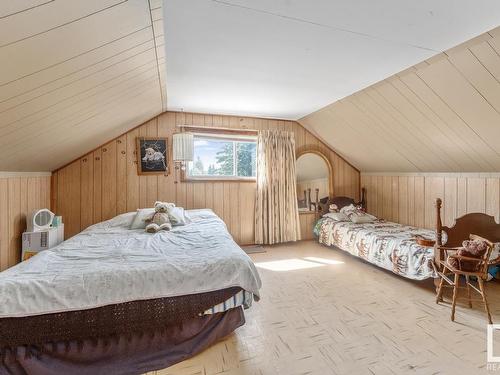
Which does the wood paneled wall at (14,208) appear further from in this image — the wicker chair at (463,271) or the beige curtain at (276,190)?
the wicker chair at (463,271)

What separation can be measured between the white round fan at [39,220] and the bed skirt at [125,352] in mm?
1916

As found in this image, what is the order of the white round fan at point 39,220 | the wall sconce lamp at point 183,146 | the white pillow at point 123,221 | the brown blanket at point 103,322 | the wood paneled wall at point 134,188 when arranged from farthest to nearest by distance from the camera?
the wood paneled wall at point 134,188 → the wall sconce lamp at point 183,146 → the white pillow at point 123,221 → the white round fan at point 39,220 → the brown blanket at point 103,322

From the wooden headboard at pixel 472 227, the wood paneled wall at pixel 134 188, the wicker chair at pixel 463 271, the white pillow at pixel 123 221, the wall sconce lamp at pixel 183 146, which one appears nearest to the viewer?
the wicker chair at pixel 463 271

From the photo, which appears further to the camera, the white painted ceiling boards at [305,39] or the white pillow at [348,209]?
the white pillow at [348,209]

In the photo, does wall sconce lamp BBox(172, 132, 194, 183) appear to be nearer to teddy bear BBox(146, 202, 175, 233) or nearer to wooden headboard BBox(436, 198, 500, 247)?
teddy bear BBox(146, 202, 175, 233)

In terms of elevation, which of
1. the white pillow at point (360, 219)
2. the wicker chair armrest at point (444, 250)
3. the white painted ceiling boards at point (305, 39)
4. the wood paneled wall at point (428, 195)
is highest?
the white painted ceiling boards at point (305, 39)

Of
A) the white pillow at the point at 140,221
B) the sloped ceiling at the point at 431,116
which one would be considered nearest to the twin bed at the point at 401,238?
the sloped ceiling at the point at 431,116

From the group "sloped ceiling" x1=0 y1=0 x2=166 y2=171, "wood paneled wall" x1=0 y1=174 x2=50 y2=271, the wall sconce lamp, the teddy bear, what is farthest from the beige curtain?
"wood paneled wall" x1=0 y1=174 x2=50 y2=271

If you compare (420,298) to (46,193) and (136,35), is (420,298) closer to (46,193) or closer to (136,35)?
(136,35)

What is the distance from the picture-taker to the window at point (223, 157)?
4453 millimetres

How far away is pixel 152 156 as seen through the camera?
13.4 feet

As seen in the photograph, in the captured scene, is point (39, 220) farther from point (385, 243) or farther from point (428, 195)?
point (428, 195)

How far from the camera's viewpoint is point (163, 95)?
325 cm

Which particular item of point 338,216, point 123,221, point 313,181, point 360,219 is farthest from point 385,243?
point 123,221
